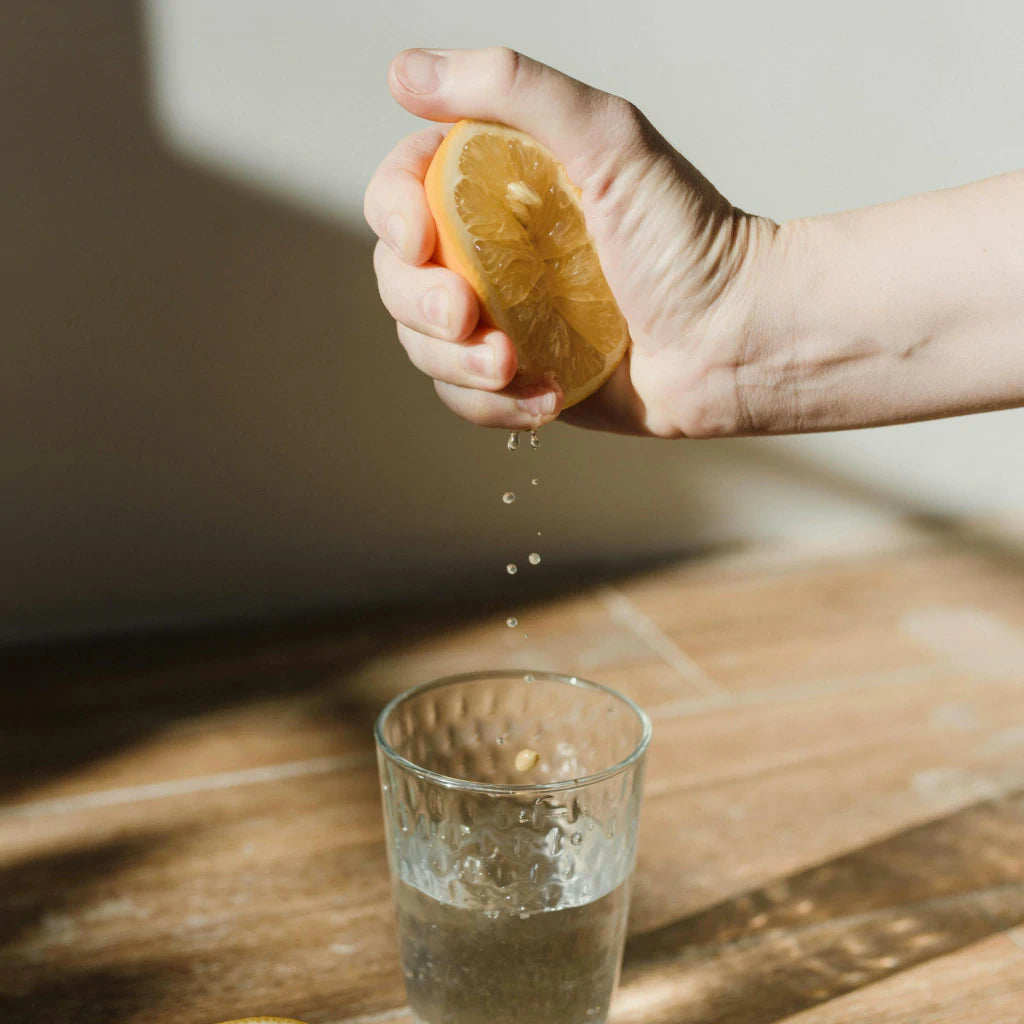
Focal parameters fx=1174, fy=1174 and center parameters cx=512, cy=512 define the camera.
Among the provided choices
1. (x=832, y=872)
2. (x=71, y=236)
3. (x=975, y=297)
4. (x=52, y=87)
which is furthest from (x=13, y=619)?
(x=975, y=297)

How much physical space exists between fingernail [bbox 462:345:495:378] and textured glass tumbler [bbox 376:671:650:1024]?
0.17 metres

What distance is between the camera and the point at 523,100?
1.87ft

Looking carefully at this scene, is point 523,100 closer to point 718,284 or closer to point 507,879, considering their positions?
point 718,284

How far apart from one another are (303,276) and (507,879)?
2.28 feet

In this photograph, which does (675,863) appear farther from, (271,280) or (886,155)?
(886,155)

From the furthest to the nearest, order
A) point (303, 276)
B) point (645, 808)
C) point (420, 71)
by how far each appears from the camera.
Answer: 1. point (303, 276)
2. point (645, 808)
3. point (420, 71)

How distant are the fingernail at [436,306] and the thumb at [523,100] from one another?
0.09 metres

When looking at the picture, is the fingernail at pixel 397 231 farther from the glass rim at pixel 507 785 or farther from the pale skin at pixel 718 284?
the glass rim at pixel 507 785

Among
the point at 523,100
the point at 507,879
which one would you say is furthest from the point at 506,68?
the point at 507,879

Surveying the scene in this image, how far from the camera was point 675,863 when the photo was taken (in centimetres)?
72

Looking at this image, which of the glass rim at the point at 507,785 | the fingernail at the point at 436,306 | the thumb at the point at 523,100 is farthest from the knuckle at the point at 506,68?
the glass rim at the point at 507,785

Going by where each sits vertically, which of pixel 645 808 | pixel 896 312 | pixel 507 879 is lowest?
pixel 645 808

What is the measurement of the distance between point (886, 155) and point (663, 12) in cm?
30

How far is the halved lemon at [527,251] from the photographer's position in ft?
1.93
